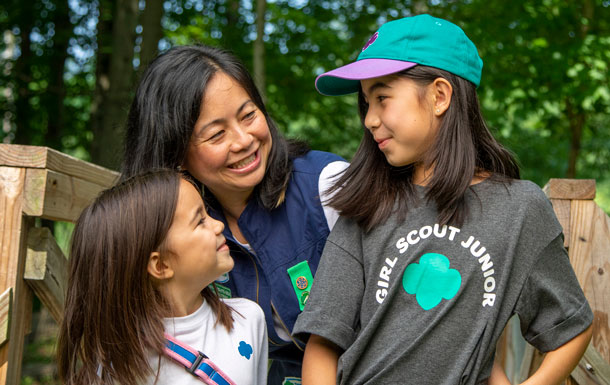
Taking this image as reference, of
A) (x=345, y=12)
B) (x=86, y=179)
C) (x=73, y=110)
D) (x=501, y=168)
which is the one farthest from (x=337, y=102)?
(x=501, y=168)

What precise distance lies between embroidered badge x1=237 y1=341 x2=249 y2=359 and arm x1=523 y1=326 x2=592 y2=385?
0.83 metres

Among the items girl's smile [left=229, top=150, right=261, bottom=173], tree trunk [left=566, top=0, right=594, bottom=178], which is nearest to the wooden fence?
girl's smile [left=229, top=150, right=261, bottom=173]

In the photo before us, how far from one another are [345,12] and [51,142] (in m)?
3.79

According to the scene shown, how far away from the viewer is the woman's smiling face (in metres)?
2.19

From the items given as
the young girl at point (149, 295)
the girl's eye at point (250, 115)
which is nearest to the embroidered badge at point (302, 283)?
the young girl at point (149, 295)

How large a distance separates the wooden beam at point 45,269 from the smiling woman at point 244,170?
16.8 inches

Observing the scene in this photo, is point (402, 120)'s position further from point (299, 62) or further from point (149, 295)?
point (299, 62)

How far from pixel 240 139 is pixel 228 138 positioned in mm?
48

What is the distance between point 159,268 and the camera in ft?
6.36

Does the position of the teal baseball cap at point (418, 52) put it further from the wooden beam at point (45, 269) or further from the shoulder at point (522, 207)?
the wooden beam at point (45, 269)

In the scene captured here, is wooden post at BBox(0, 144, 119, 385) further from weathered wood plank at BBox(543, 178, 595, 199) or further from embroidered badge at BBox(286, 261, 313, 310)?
weathered wood plank at BBox(543, 178, 595, 199)

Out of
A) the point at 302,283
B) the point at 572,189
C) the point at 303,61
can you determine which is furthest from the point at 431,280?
the point at 303,61

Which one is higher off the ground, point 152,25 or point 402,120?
point 402,120

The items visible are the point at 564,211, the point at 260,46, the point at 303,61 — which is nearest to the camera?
the point at 564,211
